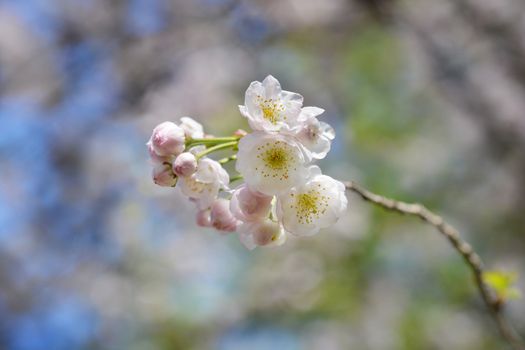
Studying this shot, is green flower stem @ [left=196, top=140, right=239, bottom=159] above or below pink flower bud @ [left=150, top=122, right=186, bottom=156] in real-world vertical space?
below

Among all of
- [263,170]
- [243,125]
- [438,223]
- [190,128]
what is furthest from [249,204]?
[243,125]

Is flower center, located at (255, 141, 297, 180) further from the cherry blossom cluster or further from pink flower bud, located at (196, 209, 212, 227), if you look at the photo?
pink flower bud, located at (196, 209, 212, 227)

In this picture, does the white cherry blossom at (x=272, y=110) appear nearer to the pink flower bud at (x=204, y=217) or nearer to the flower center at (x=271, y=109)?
the flower center at (x=271, y=109)

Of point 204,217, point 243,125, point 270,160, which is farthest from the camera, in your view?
point 243,125

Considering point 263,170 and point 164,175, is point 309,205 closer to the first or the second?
point 263,170

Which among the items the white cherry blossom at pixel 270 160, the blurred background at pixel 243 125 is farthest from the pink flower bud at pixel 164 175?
the blurred background at pixel 243 125

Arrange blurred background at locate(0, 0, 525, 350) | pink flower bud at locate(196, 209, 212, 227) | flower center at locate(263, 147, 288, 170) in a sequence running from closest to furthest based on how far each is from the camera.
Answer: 1. flower center at locate(263, 147, 288, 170)
2. pink flower bud at locate(196, 209, 212, 227)
3. blurred background at locate(0, 0, 525, 350)

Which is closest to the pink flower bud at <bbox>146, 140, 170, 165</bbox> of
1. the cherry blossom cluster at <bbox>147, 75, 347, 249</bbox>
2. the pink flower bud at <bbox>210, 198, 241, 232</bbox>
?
the cherry blossom cluster at <bbox>147, 75, 347, 249</bbox>
